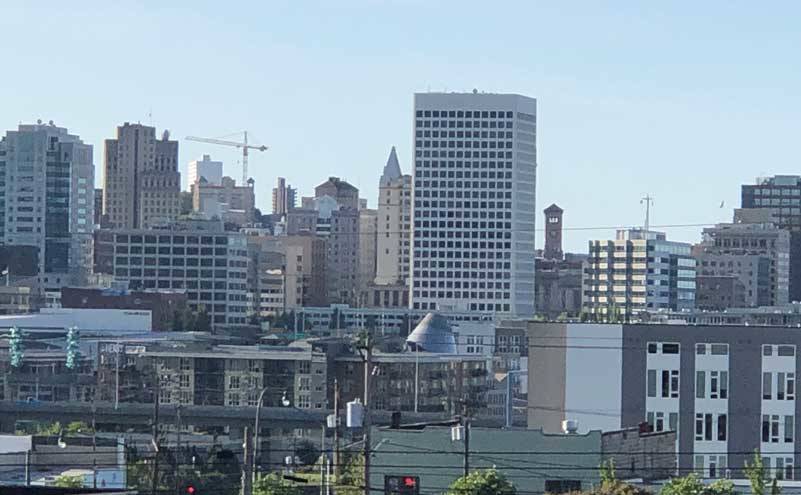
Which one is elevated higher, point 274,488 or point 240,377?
point 274,488

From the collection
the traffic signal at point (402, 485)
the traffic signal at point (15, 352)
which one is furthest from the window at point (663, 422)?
the traffic signal at point (15, 352)

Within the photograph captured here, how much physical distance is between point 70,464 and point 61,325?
352 ft

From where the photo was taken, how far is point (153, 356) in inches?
4825

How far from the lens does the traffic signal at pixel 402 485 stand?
156 feet

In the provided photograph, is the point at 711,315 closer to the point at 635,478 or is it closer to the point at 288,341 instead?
the point at 288,341

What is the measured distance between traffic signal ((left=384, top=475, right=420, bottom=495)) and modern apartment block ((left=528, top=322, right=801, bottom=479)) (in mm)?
7833

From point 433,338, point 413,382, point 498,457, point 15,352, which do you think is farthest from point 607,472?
point 433,338

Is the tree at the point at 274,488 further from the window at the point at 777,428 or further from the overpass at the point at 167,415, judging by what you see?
the overpass at the point at 167,415

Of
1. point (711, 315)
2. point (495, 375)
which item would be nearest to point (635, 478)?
point (711, 315)

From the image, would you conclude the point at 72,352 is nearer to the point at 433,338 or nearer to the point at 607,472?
the point at 433,338

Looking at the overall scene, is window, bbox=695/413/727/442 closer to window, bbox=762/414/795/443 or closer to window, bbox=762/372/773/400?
window, bbox=762/414/795/443

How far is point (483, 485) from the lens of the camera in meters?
43.6

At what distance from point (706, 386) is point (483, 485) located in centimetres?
1270

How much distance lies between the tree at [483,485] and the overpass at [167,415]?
58.0m
